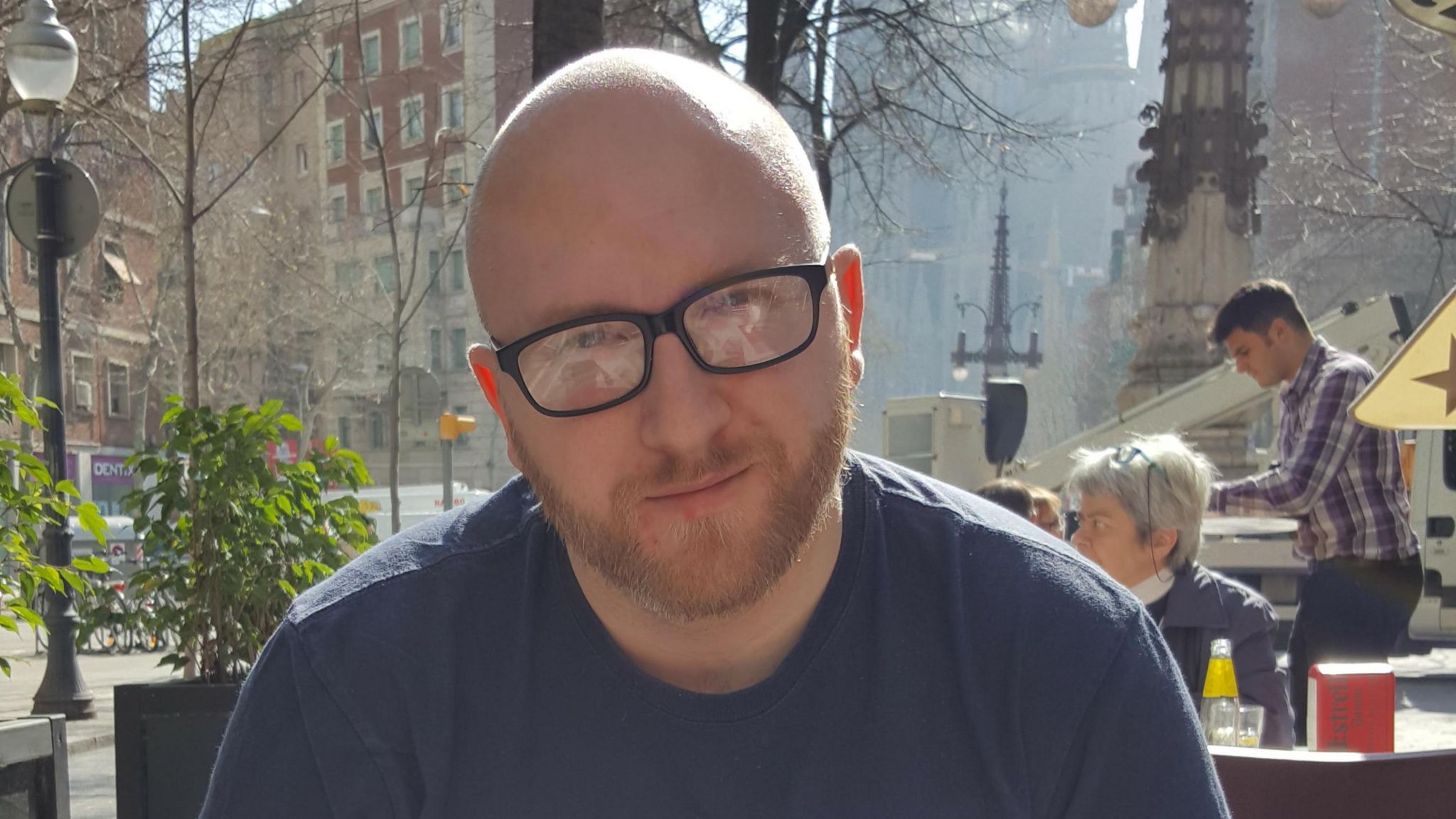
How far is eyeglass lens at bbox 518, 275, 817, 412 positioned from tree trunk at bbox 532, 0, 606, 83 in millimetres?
4500

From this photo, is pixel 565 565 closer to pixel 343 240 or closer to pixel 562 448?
pixel 562 448

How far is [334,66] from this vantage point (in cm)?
1536

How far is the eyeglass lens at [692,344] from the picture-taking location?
1.44 meters

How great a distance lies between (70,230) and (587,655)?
842cm

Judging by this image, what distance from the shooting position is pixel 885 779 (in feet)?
4.55

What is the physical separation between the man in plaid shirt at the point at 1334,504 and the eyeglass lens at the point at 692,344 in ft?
13.1

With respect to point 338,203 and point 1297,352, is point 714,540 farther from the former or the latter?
point 338,203

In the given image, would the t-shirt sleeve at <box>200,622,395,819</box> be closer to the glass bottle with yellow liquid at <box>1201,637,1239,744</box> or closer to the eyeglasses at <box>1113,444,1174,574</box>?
the glass bottle with yellow liquid at <box>1201,637,1239,744</box>

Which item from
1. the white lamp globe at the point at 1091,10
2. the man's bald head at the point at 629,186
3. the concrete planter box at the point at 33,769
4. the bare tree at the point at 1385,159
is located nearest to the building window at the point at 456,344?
the bare tree at the point at 1385,159

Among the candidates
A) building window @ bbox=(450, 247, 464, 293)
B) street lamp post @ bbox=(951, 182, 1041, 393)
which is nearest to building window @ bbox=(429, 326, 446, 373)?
building window @ bbox=(450, 247, 464, 293)

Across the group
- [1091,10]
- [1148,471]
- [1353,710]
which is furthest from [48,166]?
[1353,710]

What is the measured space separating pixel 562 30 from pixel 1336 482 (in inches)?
131

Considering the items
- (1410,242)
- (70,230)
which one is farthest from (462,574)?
(1410,242)

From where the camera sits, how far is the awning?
29.7 meters
